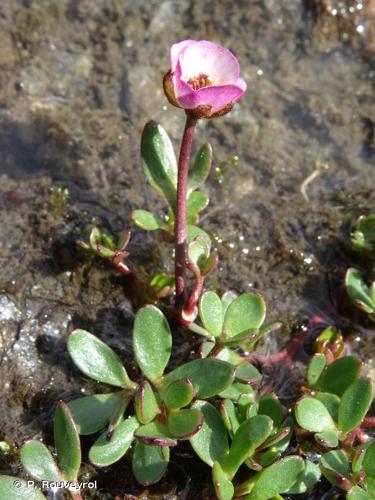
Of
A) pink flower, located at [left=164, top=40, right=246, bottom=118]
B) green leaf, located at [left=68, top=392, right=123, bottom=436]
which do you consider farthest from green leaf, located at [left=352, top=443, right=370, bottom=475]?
pink flower, located at [left=164, top=40, right=246, bottom=118]

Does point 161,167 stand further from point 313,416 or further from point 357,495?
point 357,495

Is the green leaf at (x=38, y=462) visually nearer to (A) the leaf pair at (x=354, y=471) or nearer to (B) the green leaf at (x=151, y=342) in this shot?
(B) the green leaf at (x=151, y=342)

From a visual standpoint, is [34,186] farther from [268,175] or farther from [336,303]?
[336,303]

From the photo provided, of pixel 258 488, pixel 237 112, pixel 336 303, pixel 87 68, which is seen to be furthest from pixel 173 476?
pixel 87 68

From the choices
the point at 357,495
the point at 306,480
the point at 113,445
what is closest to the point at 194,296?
the point at 113,445

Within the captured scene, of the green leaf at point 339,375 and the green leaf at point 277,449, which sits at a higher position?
the green leaf at point 339,375

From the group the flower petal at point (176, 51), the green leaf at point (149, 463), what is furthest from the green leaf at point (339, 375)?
the flower petal at point (176, 51)
